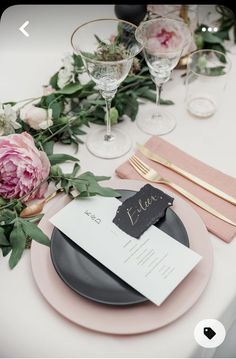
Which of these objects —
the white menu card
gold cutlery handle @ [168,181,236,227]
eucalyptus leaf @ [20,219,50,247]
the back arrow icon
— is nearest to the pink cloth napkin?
gold cutlery handle @ [168,181,236,227]

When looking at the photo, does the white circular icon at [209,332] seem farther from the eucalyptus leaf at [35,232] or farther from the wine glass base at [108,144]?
the wine glass base at [108,144]

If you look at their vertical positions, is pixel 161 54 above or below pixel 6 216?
above

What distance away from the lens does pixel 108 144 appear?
92 centimetres

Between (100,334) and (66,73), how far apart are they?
1.95 feet

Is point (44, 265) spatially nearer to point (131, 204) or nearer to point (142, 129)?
point (131, 204)

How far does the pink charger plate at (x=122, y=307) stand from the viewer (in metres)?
0.60

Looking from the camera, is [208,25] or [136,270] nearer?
[136,270]

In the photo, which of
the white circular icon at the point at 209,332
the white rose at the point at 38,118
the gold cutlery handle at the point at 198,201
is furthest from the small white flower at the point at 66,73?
the white circular icon at the point at 209,332

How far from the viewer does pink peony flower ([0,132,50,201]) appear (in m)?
0.73

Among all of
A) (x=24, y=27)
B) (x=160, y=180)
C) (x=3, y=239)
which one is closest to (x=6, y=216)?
(x=3, y=239)

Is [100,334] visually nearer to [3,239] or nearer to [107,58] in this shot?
[3,239]

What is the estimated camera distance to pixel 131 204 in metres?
0.73

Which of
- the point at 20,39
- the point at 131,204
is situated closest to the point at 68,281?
the point at 131,204

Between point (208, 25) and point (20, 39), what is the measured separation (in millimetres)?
524
